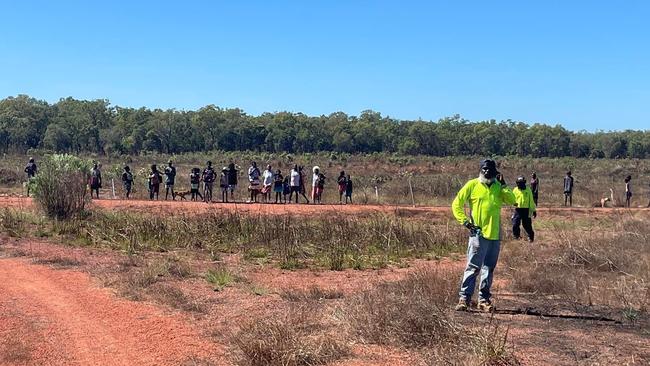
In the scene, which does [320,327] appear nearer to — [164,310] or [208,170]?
[164,310]

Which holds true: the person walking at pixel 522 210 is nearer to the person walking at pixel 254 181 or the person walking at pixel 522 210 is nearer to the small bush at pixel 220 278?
the small bush at pixel 220 278

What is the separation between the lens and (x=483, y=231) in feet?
25.6

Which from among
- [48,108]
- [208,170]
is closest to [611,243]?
[208,170]

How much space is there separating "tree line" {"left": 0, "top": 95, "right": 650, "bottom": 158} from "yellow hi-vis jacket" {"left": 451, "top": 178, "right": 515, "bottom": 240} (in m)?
74.4

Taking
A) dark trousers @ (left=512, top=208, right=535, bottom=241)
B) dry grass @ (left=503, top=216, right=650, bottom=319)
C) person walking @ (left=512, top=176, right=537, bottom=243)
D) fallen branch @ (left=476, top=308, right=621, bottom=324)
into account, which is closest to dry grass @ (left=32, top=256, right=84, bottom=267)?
fallen branch @ (left=476, top=308, right=621, bottom=324)


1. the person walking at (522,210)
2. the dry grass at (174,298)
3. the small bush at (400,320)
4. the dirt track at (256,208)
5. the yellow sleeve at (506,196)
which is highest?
the yellow sleeve at (506,196)

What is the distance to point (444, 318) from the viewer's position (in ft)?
21.0

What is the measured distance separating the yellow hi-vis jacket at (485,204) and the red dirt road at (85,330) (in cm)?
356

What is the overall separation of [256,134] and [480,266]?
94018 mm

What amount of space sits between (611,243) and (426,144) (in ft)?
296

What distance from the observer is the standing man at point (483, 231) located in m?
7.75

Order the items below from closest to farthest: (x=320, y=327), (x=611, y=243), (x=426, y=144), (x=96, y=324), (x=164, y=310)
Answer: (x=320, y=327), (x=96, y=324), (x=164, y=310), (x=611, y=243), (x=426, y=144)

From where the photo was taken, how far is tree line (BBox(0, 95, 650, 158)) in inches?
3322

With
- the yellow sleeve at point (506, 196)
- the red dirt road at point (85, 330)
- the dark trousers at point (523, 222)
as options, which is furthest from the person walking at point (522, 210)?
the red dirt road at point (85, 330)
